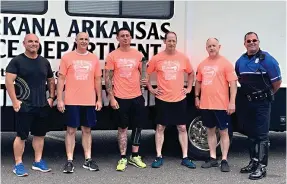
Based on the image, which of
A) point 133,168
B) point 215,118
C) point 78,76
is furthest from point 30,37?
point 215,118

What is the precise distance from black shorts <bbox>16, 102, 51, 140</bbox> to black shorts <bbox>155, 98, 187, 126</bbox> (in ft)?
4.36

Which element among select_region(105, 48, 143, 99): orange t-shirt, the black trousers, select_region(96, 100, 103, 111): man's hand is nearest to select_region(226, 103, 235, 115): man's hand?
the black trousers

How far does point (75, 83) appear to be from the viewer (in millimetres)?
5547

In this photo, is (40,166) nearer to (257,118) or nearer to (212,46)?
(212,46)

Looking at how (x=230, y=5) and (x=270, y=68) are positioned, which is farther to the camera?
(x=230, y=5)

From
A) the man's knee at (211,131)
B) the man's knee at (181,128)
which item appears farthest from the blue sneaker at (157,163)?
the man's knee at (211,131)

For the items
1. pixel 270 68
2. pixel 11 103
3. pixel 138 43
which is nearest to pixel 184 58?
pixel 138 43

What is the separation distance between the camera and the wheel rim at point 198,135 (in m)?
6.27

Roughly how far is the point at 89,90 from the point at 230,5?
2.12 metres

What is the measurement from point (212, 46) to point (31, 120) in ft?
7.44

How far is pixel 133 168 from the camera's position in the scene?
19.3 feet

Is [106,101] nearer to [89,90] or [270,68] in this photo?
[89,90]

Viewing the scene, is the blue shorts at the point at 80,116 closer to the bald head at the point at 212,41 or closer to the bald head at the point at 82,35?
the bald head at the point at 82,35

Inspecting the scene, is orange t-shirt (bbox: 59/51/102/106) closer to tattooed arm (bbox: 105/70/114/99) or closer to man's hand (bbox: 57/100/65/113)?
man's hand (bbox: 57/100/65/113)
